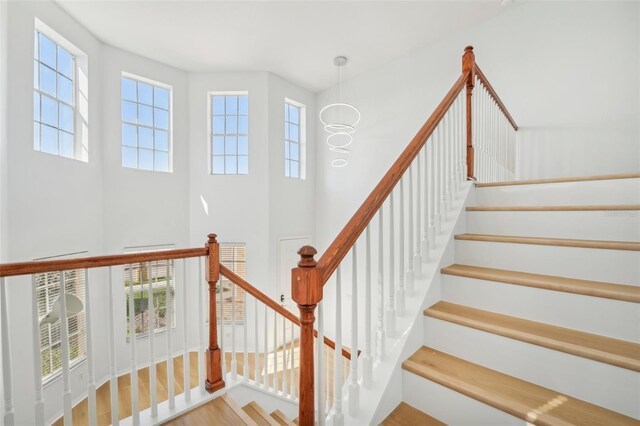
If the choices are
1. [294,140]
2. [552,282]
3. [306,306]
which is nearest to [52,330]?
[306,306]

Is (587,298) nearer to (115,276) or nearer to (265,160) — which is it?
(265,160)

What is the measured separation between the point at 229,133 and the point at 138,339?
3.79m

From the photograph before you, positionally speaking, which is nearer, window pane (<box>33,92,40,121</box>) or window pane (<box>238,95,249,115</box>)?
window pane (<box>33,92,40,121</box>)

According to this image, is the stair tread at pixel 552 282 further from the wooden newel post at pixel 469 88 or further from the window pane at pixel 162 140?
the window pane at pixel 162 140

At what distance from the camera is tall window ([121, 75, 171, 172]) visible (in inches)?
184

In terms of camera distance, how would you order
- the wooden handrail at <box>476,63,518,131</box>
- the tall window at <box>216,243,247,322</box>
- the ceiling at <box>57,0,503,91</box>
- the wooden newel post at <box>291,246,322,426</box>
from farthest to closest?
the tall window at <box>216,243,247,322</box>, the ceiling at <box>57,0,503,91</box>, the wooden handrail at <box>476,63,518,131</box>, the wooden newel post at <box>291,246,322,426</box>

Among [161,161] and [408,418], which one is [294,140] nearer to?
[161,161]

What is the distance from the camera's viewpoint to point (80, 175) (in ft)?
12.6

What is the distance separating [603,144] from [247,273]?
5.24 m

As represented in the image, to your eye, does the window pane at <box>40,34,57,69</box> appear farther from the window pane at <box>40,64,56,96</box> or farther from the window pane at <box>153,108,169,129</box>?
the window pane at <box>153,108,169,129</box>

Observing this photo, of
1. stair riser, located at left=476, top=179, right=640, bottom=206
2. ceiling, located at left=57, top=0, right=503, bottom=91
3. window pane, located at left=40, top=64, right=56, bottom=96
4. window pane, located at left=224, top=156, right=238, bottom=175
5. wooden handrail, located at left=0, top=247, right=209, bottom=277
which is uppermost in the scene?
ceiling, located at left=57, top=0, right=503, bottom=91

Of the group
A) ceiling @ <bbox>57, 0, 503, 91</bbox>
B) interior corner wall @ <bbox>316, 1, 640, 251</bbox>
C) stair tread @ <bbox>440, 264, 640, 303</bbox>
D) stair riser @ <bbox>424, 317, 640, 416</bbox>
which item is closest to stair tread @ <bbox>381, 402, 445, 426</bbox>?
stair riser @ <bbox>424, 317, 640, 416</bbox>

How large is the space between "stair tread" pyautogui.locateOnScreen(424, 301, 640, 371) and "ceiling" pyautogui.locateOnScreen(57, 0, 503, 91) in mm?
3850

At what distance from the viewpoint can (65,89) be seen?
3.77 m
